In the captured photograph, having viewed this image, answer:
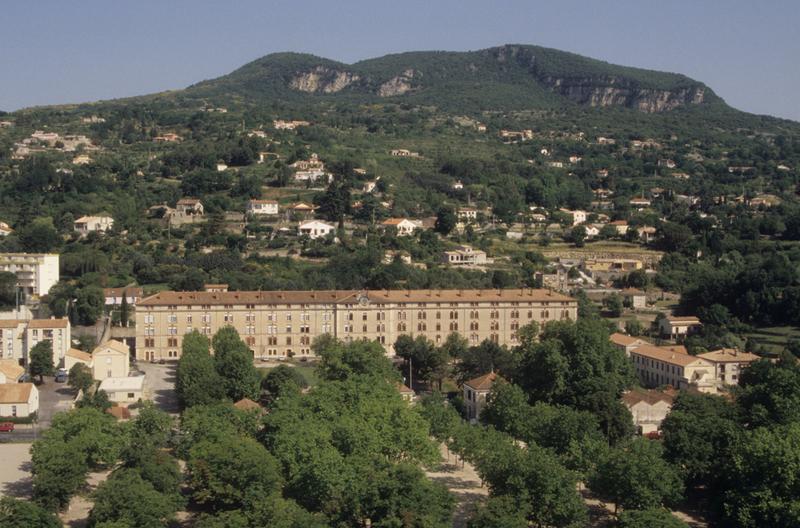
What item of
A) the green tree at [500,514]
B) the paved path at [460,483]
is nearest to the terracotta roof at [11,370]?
the paved path at [460,483]

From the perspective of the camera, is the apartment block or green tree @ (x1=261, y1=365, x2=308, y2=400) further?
the apartment block

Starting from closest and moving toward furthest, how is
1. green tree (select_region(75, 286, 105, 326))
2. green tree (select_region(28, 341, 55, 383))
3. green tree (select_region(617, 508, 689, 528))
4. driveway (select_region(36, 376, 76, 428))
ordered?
green tree (select_region(617, 508, 689, 528))
driveway (select_region(36, 376, 76, 428))
green tree (select_region(28, 341, 55, 383))
green tree (select_region(75, 286, 105, 326))

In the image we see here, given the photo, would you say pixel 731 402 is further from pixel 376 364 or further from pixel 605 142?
pixel 605 142

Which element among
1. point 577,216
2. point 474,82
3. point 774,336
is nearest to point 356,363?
point 774,336

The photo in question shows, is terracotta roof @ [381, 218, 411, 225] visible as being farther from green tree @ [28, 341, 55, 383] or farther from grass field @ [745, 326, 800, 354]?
green tree @ [28, 341, 55, 383]

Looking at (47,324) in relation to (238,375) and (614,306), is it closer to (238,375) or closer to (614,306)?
(238,375)

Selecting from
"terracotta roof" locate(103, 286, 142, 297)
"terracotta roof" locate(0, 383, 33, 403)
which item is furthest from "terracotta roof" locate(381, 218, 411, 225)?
"terracotta roof" locate(0, 383, 33, 403)

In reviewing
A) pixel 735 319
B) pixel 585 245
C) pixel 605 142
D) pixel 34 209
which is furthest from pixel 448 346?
pixel 605 142
